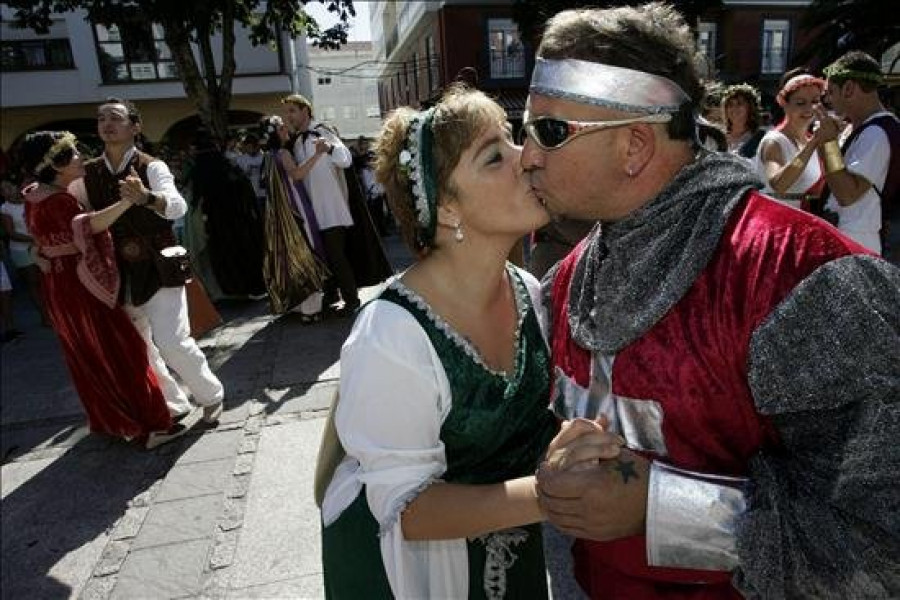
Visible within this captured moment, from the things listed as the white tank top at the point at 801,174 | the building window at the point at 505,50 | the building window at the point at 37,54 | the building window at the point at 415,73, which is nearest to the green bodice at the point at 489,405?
the white tank top at the point at 801,174

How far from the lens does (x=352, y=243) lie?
664 centimetres

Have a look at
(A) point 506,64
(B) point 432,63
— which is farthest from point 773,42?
(B) point 432,63

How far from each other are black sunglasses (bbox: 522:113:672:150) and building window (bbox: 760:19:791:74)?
26.9m

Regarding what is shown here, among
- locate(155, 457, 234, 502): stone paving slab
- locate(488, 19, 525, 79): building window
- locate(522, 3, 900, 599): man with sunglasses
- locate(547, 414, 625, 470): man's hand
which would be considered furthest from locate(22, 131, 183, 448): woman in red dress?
locate(488, 19, 525, 79): building window

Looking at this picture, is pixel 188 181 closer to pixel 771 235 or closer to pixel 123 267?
pixel 123 267

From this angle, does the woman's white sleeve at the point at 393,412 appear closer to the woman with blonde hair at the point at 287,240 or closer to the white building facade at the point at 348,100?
the woman with blonde hair at the point at 287,240

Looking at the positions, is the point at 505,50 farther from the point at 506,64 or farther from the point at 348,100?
the point at 348,100

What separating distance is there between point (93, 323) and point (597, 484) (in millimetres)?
3625

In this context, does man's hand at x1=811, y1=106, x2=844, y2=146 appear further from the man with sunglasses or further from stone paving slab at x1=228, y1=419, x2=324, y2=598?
stone paving slab at x1=228, y1=419, x2=324, y2=598

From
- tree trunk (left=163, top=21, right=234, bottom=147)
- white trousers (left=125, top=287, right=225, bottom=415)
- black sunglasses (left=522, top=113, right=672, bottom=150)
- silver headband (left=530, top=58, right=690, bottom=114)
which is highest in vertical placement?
tree trunk (left=163, top=21, right=234, bottom=147)

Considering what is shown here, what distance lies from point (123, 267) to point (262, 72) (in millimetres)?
19120

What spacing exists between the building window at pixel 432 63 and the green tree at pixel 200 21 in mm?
14585

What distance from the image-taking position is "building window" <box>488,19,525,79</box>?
2250 centimetres

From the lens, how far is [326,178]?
6.03 meters
